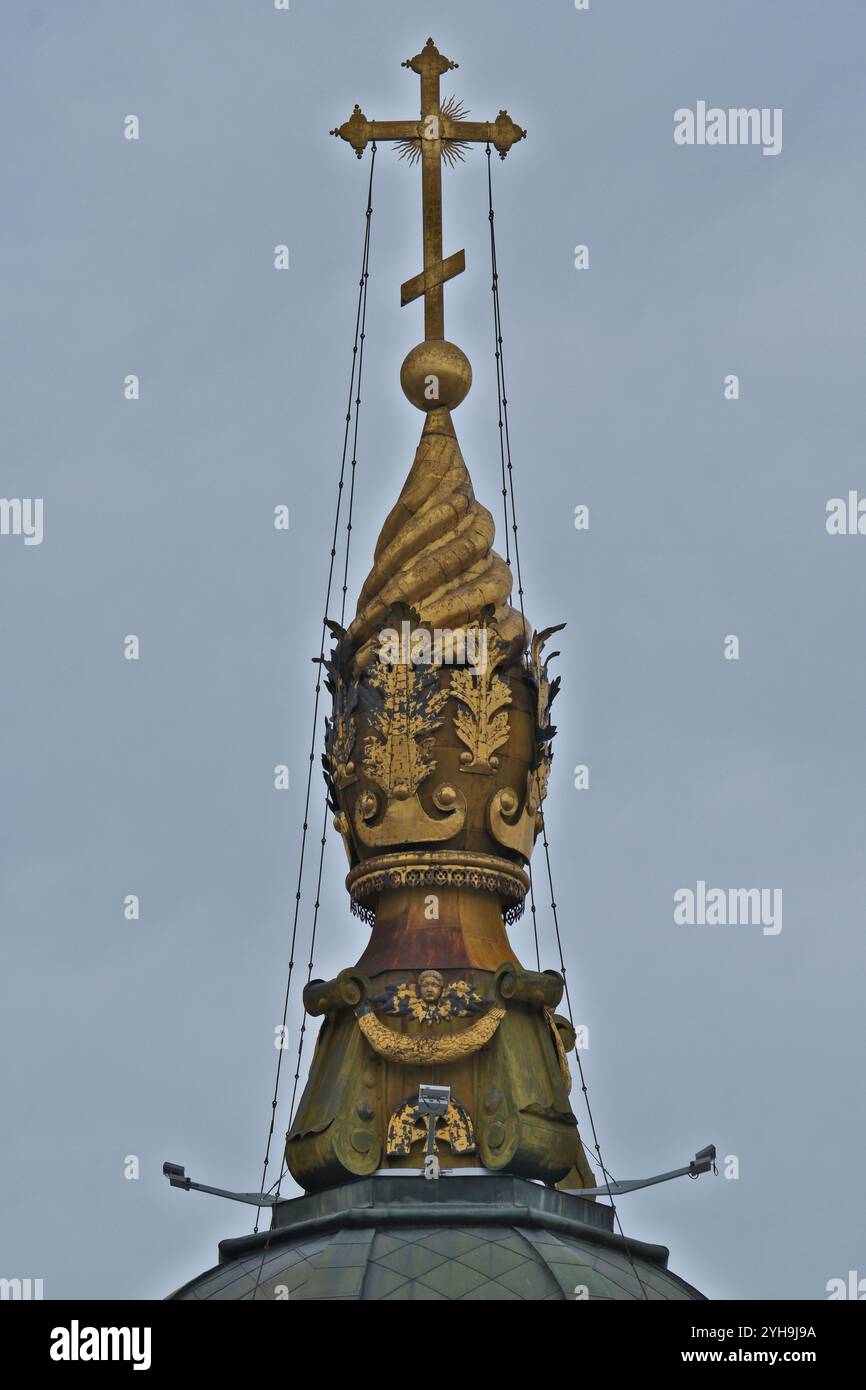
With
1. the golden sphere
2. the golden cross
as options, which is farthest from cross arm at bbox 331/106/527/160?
the golden sphere

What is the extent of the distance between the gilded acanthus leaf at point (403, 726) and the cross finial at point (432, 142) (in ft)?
14.9

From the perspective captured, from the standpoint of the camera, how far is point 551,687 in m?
47.6

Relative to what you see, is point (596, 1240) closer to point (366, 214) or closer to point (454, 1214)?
point (454, 1214)

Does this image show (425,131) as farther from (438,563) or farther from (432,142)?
(438,563)

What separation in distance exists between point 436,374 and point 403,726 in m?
5.45

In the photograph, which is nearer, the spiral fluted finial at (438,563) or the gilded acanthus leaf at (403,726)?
the gilded acanthus leaf at (403,726)

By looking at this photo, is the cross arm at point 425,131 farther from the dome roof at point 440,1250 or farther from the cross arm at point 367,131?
the dome roof at point 440,1250

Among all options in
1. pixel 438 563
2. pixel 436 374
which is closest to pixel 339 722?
pixel 438 563

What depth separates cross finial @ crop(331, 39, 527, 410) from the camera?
160 ft

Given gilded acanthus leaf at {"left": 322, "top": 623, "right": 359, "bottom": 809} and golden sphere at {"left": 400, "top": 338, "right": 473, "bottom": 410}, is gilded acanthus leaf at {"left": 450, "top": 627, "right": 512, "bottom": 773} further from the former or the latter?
golden sphere at {"left": 400, "top": 338, "right": 473, "bottom": 410}

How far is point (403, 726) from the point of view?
4641 cm

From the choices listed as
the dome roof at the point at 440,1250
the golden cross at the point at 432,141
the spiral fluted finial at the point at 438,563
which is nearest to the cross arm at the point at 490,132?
the golden cross at the point at 432,141

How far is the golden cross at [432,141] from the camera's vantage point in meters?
48.8
